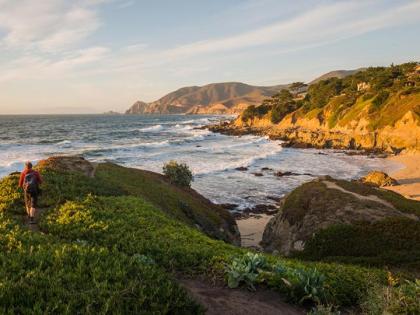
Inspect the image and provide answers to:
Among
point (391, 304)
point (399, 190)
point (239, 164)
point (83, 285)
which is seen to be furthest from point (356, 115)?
point (83, 285)

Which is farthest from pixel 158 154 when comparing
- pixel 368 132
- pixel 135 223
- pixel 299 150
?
pixel 135 223

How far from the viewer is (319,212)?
1903 cm

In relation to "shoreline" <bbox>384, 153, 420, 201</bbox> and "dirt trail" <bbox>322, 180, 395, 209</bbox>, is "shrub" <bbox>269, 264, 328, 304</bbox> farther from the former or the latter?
"shoreline" <bbox>384, 153, 420, 201</bbox>

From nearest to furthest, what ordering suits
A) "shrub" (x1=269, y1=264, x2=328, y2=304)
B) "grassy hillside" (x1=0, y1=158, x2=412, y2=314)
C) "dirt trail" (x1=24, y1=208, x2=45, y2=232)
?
"grassy hillside" (x1=0, y1=158, x2=412, y2=314)
"shrub" (x1=269, y1=264, x2=328, y2=304)
"dirt trail" (x1=24, y1=208, x2=45, y2=232)

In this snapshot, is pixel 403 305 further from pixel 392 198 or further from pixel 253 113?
pixel 253 113

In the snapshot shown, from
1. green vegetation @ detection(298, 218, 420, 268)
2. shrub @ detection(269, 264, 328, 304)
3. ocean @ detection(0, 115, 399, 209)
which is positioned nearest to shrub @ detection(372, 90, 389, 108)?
ocean @ detection(0, 115, 399, 209)

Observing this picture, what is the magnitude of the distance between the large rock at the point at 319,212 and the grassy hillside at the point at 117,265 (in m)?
6.86

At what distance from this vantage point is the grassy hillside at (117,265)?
6445 mm

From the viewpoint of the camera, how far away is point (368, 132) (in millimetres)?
76375

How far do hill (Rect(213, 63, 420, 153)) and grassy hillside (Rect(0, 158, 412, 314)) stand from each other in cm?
5806

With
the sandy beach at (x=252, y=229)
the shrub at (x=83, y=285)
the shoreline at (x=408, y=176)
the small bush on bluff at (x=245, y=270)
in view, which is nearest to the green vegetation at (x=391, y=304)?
the small bush on bluff at (x=245, y=270)

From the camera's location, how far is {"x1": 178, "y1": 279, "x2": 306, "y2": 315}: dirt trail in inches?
305

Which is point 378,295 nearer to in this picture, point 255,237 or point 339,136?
point 255,237

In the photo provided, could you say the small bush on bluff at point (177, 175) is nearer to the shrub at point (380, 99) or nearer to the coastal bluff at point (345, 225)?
the coastal bluff at point (345, 225)
